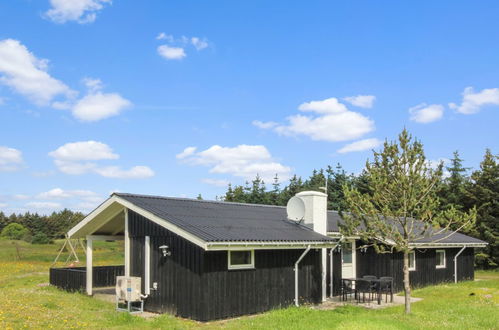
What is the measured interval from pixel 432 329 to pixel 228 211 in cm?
744

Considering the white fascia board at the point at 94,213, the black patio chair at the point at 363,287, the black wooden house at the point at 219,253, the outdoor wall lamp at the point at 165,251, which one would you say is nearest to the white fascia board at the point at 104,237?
the black wooden house at the point at 219,253

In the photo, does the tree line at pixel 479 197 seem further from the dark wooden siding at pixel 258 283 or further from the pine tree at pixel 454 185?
the dark wooden siding at pixel 258 283

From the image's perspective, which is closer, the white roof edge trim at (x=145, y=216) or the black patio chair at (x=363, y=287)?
the white roof edge trim at (x=145, y=216)

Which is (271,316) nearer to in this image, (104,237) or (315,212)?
(315,212)

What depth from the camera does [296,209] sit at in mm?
16562

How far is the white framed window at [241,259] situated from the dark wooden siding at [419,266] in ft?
22.5

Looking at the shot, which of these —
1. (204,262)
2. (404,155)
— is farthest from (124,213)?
(404,155)

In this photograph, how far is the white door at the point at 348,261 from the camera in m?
17.9

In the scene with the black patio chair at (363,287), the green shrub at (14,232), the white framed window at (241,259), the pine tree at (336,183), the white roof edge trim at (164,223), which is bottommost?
the green shrub at (14,232)

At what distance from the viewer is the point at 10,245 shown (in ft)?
156

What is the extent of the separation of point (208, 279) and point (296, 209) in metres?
5.43

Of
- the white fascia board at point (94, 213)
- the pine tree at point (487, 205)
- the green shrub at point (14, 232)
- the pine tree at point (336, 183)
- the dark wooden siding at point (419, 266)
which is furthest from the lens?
the green shrub at point (14, 232)

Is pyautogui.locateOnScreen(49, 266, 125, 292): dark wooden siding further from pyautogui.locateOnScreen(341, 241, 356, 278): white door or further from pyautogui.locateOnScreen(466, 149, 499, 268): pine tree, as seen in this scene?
pyautogui.locateOnScreen(466, 149, 499, 268): pine tree

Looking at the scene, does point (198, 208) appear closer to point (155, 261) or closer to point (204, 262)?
point (155, 261)
